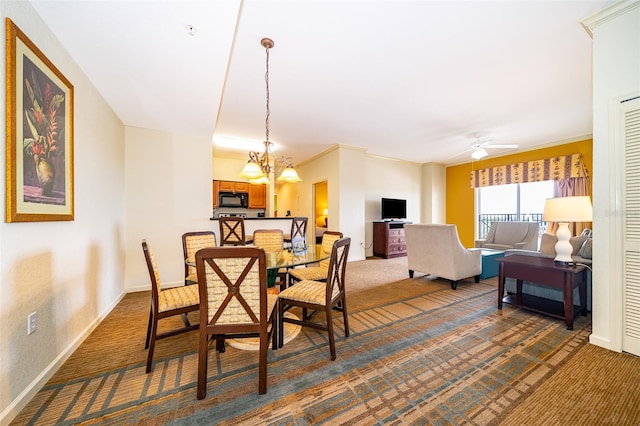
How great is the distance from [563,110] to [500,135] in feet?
3.69

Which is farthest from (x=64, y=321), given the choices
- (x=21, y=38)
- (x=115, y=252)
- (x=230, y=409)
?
(x=21, y=38)

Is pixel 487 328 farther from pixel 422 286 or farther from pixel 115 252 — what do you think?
pixel 115 252

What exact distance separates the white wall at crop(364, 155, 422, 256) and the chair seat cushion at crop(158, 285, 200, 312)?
16.3 ft

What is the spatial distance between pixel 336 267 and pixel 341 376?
2.45ft

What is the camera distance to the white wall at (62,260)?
50.3 inches

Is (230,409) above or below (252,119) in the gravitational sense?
below

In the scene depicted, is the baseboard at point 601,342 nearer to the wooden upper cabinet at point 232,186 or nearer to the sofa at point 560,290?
the sofa at point 560,290

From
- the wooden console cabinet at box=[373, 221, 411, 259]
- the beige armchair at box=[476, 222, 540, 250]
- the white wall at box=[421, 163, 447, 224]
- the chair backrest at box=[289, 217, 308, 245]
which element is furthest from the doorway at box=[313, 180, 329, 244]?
the beige armchair at box=[476, 222, 540, 250]

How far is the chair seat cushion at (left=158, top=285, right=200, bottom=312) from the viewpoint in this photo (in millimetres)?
1667

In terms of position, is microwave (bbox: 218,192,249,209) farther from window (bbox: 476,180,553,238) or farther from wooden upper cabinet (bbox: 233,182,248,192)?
window (bbox: 476,180,553,238)

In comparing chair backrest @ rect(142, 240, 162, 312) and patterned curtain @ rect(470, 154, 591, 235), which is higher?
patterned curtain @ rect(470, 154, 591, 235)

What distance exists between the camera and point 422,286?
3.52m

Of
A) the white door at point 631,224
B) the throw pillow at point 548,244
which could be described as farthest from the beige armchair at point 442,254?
the white door at point 631,224

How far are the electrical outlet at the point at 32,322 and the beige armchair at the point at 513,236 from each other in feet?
21.5
